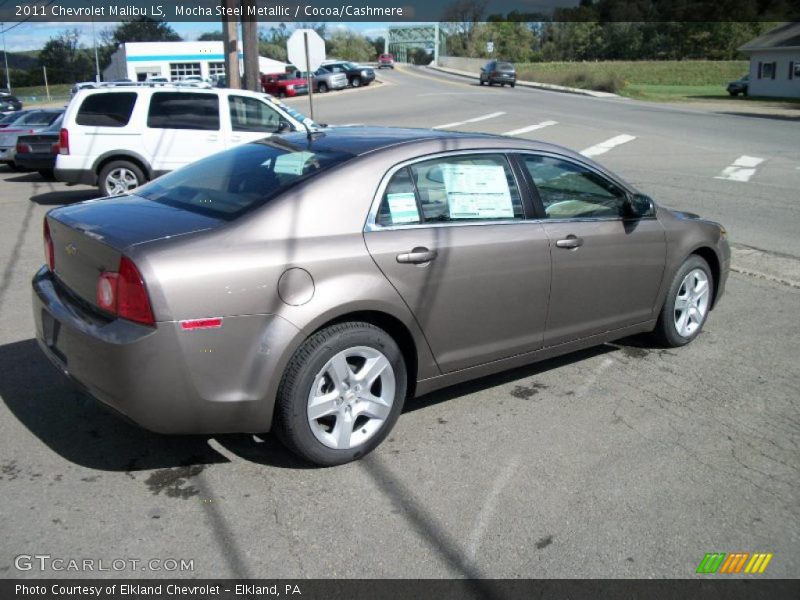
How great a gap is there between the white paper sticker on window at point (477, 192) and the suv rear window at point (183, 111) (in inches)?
345

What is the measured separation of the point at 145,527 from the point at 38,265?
575 cm

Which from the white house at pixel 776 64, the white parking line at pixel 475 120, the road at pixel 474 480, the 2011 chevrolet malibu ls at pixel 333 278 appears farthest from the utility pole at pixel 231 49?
the white house at pixel 776 64

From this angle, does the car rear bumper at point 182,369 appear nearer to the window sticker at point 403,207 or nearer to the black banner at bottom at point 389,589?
the black banner at bottom at point 389,589

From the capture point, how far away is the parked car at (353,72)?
49938 mm

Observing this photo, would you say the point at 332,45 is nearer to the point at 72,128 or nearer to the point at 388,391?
the point at 72,128

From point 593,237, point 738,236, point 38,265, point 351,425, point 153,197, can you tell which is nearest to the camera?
point 351,425

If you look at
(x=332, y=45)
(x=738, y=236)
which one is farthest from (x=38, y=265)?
(x=332, y=45)

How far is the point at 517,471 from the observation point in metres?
3.86

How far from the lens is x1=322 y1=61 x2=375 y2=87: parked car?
49.9m

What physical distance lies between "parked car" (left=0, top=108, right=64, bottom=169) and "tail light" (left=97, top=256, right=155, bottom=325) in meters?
16.7

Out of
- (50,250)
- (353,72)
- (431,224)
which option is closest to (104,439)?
(50,250)

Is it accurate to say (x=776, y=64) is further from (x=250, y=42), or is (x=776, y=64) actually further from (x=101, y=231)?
(x=101, y=231)

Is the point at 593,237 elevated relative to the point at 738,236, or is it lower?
elevated

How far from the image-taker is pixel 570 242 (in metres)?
4.62
